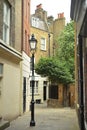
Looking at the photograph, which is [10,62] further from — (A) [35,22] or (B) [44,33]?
(B) [44,33]

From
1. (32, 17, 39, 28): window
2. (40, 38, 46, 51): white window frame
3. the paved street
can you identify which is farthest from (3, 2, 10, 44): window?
(32, 17, 39, 28): window

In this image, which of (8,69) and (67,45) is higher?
(67,45)

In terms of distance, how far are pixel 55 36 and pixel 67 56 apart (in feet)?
34.6

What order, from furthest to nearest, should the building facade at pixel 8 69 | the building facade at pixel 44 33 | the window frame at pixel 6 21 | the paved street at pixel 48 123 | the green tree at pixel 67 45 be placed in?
the building facade at pixel 44 33, the green tree at pixel 67 45, the window frame at pixel 6 21, the building facade at pixel 8 69, the paved street at pixel 48 123

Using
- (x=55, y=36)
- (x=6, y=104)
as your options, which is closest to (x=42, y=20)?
(x=55, y=36)

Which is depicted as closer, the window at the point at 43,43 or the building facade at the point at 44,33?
the building facade at the point at 44,33

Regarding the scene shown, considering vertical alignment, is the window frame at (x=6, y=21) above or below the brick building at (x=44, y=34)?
below

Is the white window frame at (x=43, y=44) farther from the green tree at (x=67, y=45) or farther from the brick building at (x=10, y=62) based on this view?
the brick building at (x=10, y=62)

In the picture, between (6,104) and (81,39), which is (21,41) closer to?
(6,104)

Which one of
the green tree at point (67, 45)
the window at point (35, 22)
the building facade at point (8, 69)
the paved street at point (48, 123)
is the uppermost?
the window at point (35, 22)

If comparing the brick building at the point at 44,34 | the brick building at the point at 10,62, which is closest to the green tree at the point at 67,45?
the brick building at the point at 44,34

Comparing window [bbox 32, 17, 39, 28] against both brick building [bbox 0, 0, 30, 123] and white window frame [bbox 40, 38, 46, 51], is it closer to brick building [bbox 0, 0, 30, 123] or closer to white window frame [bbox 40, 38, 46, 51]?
white window frame [bbox 40, 38, 46, 51]

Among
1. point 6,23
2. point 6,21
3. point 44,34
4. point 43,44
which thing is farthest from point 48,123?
point 44,34

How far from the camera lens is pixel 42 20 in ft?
166
